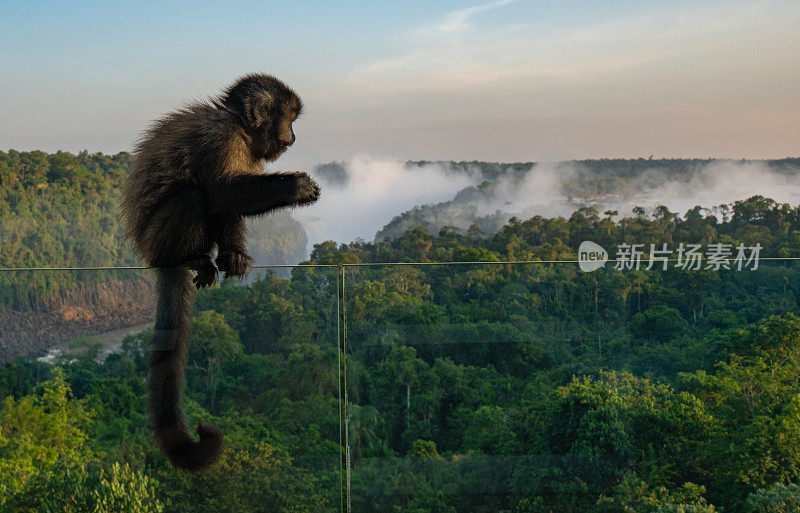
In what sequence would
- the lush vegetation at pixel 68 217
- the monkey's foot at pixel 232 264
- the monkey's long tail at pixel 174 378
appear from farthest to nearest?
the lush vegetation at pixel 68 217 → the monkey's foot at pixel 232 264 → the monkey's long tail at pixel 174 378

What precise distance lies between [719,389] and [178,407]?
5.77ft

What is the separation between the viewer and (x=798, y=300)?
2.21 meters

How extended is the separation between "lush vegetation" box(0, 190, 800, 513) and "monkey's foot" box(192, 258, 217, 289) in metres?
0.04

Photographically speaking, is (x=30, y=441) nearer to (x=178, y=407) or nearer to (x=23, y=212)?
(x=178, y=407)

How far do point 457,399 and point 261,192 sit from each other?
910 mm

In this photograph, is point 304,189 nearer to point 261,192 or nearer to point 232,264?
point 261,192

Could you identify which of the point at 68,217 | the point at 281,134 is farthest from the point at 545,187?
the point at 281,134

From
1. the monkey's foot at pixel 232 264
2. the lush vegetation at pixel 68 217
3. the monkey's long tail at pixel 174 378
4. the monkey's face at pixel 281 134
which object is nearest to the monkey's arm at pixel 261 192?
the monkey's foot at pixel 232 264

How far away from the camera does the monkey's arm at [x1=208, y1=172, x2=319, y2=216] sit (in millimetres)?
1977

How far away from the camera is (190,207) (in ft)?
6.54

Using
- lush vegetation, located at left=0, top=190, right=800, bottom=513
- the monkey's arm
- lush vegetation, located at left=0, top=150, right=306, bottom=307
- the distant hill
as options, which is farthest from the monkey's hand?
the distant hill

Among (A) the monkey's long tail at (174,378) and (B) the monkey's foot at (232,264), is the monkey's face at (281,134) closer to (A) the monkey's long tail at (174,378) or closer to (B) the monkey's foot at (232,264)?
(B) the monkey's foot at (232,264)

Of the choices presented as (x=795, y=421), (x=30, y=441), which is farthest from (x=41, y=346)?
(x=795, y=421)

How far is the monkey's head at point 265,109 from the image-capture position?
2229 millimetres
